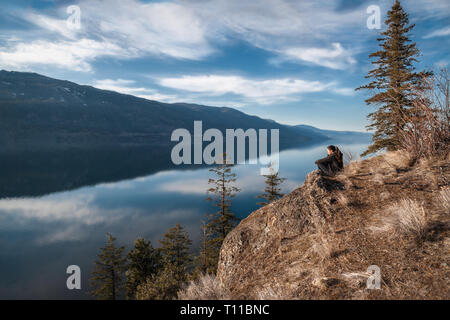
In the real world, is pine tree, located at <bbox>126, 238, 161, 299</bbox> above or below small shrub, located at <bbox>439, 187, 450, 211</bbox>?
below

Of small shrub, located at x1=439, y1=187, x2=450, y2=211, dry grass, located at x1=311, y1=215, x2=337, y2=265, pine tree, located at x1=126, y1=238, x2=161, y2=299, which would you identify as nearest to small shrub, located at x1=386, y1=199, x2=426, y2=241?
small shrub, located at x1=439, y1=187, x2=450, y2=211

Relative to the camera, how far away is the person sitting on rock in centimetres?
669

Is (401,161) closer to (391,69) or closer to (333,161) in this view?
(333,161)

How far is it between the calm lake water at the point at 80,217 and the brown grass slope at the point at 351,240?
732 centimetres

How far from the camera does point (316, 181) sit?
19.2 feet

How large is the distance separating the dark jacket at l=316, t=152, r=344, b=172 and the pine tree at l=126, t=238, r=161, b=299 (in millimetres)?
24522

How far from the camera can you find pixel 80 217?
62.7 m

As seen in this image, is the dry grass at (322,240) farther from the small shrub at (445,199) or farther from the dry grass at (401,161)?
the dry grass at (401,161)

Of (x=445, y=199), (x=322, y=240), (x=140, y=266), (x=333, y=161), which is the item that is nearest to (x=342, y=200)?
(x=322, y=240)

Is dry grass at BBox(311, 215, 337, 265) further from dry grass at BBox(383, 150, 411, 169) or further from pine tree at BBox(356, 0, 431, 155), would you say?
pine tree at BBox(356, 0, 431, 155)

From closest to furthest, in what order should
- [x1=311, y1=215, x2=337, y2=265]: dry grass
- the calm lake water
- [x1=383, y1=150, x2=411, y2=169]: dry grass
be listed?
[x1=311, y1=215, x2=337, y2=265]: dry grass < [x1=383, y1=150, x2=411, y2=169]: dry grass < the calm lake water

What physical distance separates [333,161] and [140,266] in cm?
2597
